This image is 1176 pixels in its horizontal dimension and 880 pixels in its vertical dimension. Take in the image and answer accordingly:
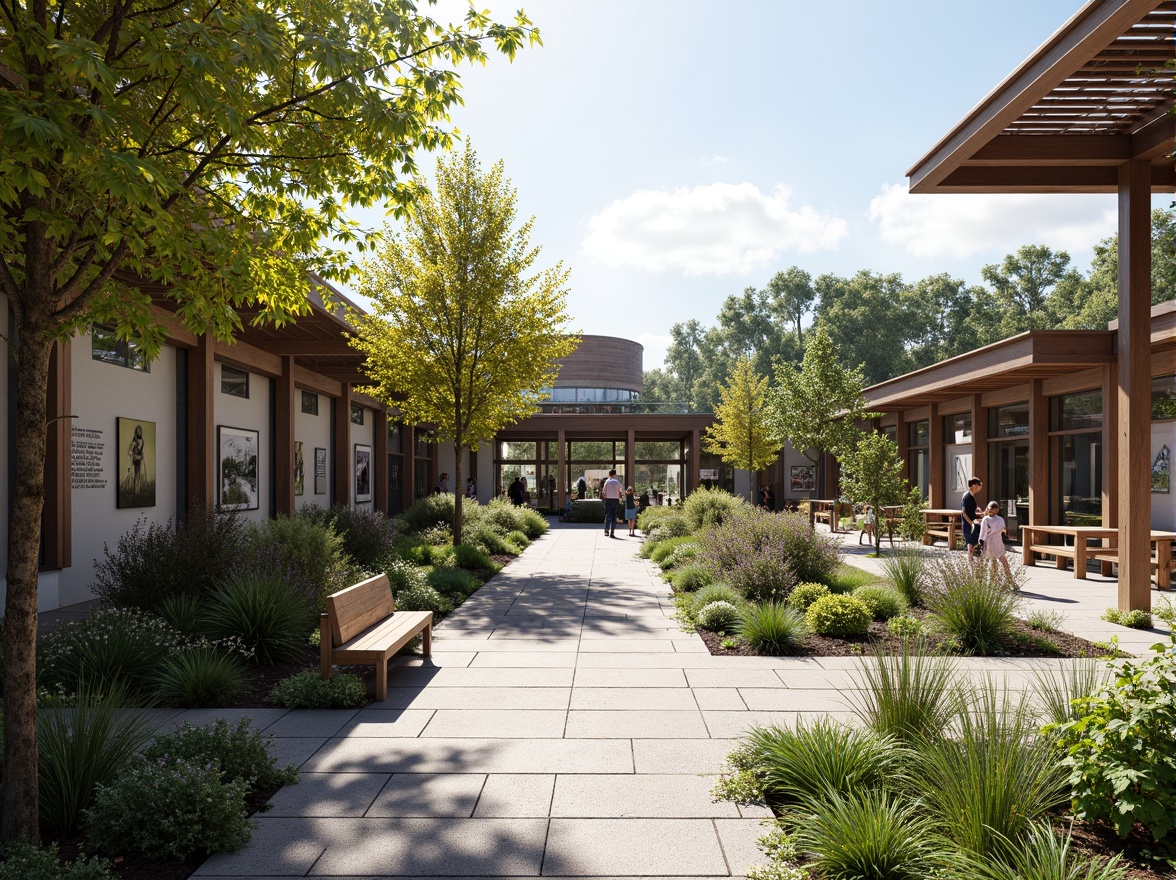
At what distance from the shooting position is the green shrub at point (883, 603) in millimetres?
9125

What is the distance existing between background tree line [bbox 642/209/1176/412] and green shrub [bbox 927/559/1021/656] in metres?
32.6

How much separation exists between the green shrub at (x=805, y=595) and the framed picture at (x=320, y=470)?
543 inches

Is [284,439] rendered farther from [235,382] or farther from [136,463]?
[136,463]

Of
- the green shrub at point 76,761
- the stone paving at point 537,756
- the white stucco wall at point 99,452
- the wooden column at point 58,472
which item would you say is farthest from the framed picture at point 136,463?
the green shrub at point 76,761

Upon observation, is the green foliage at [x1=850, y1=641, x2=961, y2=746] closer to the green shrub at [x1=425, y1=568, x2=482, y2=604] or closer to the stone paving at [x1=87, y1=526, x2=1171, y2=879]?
the stone paving at [x1=87, y1=526, x2=1171, y2=879]

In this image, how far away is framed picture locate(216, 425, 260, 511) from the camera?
555 inches

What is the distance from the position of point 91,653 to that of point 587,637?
4636 mm

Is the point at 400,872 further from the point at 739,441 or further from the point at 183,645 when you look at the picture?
the point at 739,441

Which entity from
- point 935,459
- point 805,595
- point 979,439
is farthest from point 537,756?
point 935,459

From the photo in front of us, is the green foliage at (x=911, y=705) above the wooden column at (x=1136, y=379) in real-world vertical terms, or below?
below

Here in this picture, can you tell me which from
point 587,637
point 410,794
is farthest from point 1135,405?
point 410,794

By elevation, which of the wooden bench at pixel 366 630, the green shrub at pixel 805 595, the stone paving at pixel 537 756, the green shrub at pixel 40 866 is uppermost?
the wooden bench at pixel 366 630

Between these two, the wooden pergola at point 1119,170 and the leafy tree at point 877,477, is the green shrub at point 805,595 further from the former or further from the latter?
the leafy tree at point 877,477

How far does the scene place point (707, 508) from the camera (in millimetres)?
17516
